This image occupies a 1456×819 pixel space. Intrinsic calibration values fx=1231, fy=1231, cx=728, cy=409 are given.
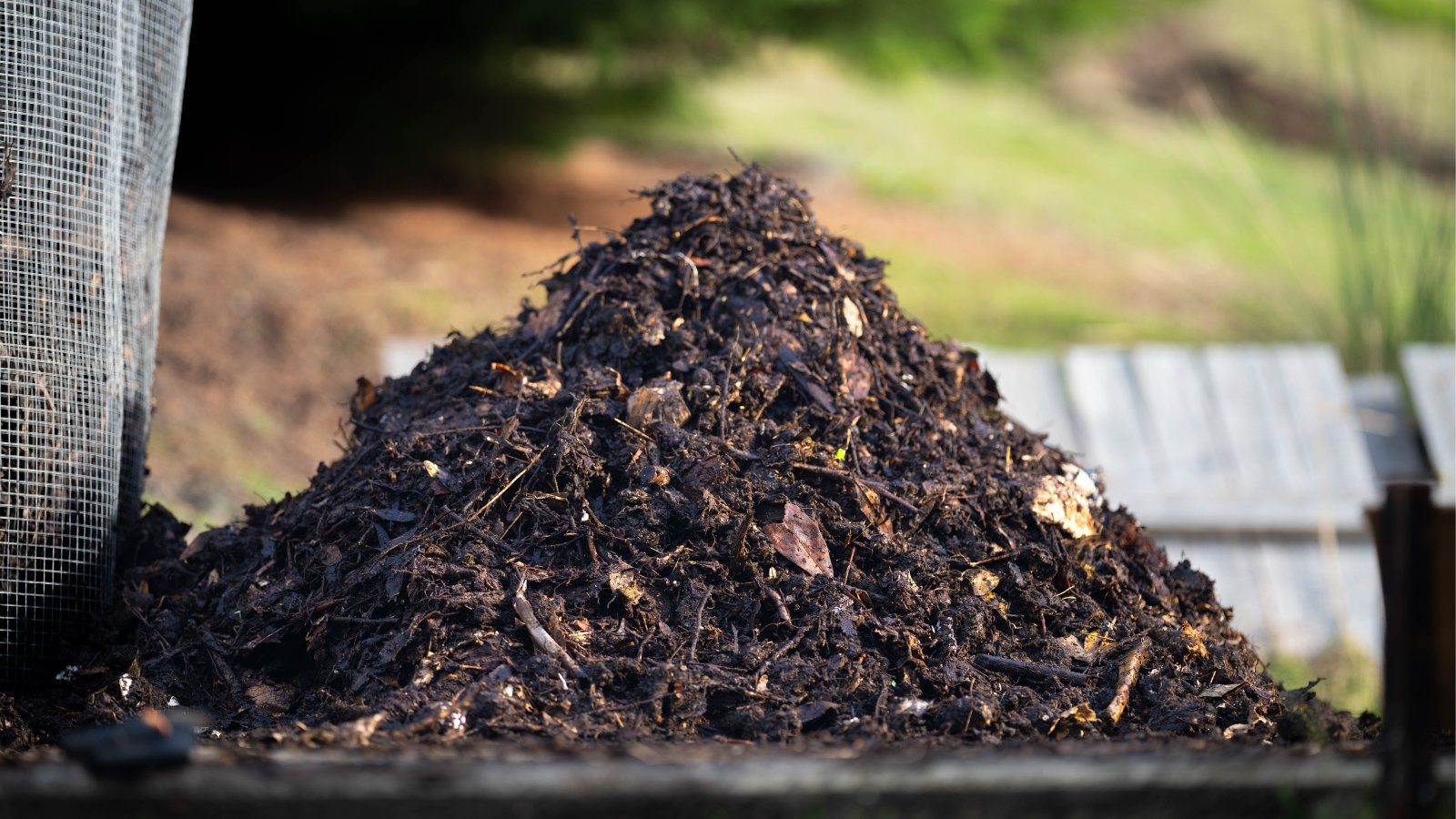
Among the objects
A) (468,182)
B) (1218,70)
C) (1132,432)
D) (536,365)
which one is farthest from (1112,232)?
(536,365)

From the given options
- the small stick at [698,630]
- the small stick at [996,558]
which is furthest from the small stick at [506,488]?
the small stick at [996,558]

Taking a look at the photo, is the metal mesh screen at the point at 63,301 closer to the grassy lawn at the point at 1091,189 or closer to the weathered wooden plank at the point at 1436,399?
the weathered wooden plank at the point at 1436,399

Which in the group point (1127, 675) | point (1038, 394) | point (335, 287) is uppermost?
point (335, 287)

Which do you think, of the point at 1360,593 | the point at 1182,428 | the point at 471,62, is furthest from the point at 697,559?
the point at 471,62

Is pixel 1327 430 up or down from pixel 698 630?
up

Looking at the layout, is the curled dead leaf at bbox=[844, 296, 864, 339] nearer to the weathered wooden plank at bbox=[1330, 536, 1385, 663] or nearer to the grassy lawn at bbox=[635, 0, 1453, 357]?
the weathered wooden plank at bbox=[1330, 536, 1385, 663]

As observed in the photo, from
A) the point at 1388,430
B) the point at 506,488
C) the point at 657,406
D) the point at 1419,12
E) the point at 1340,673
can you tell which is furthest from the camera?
the point at 1419,12

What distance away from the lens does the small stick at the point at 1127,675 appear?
2.29m

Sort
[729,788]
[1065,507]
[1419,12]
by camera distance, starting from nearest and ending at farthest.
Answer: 1. [729,788]
2. [1065,507]
3. [1419,12]

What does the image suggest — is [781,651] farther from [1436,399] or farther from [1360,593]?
[1436,399]

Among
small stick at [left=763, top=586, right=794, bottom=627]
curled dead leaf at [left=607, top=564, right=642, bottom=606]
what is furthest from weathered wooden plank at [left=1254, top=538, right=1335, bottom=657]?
curled dead leaf at [left=607, top=564, right=642, bottom=606]

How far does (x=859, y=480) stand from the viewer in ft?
8.38

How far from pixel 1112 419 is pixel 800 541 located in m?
3.69

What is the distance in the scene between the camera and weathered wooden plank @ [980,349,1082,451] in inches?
223
